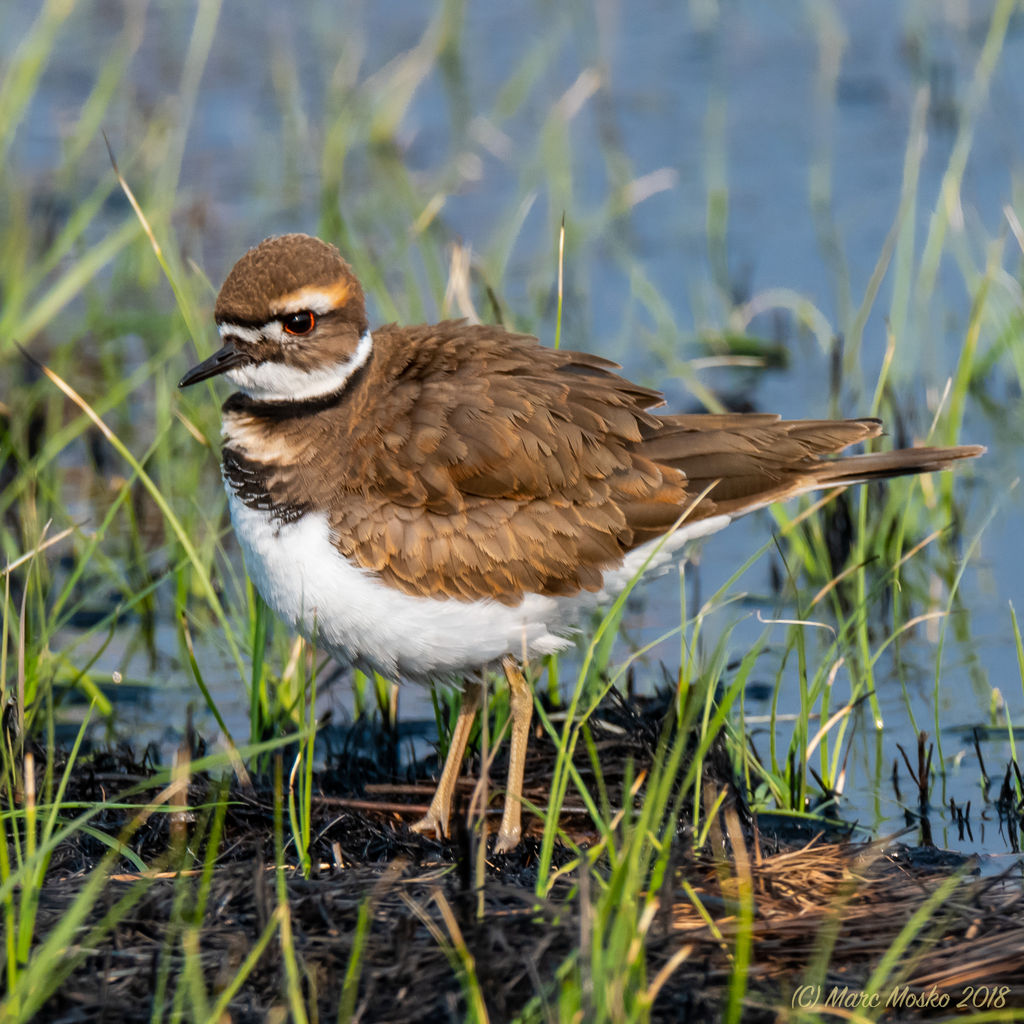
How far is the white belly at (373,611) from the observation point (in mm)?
4867

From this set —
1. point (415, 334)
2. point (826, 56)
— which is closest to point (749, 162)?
point (826, 56)

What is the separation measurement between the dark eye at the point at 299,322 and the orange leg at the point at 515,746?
4.13 feet

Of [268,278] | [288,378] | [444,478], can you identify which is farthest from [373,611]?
[268,278]

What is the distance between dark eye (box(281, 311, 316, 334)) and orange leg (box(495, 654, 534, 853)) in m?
1.26

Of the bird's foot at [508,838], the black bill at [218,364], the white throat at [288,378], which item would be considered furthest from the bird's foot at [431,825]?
the black bill at [218,364]

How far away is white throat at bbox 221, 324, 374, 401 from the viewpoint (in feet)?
16.9

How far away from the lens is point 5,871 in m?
3.91

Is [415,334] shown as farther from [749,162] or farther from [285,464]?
[749,162]

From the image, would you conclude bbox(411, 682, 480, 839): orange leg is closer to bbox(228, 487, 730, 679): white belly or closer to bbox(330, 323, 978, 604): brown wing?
bbox(228, 487, 730, 679): white belly

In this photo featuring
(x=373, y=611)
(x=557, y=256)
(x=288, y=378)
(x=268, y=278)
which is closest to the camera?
(x=373, y=611)

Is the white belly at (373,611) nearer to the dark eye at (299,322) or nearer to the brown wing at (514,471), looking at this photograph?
the brown wing at (514,471)

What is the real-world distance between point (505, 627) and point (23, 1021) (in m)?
2.02

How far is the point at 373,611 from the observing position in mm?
4891

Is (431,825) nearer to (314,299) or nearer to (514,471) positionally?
(514,471)
